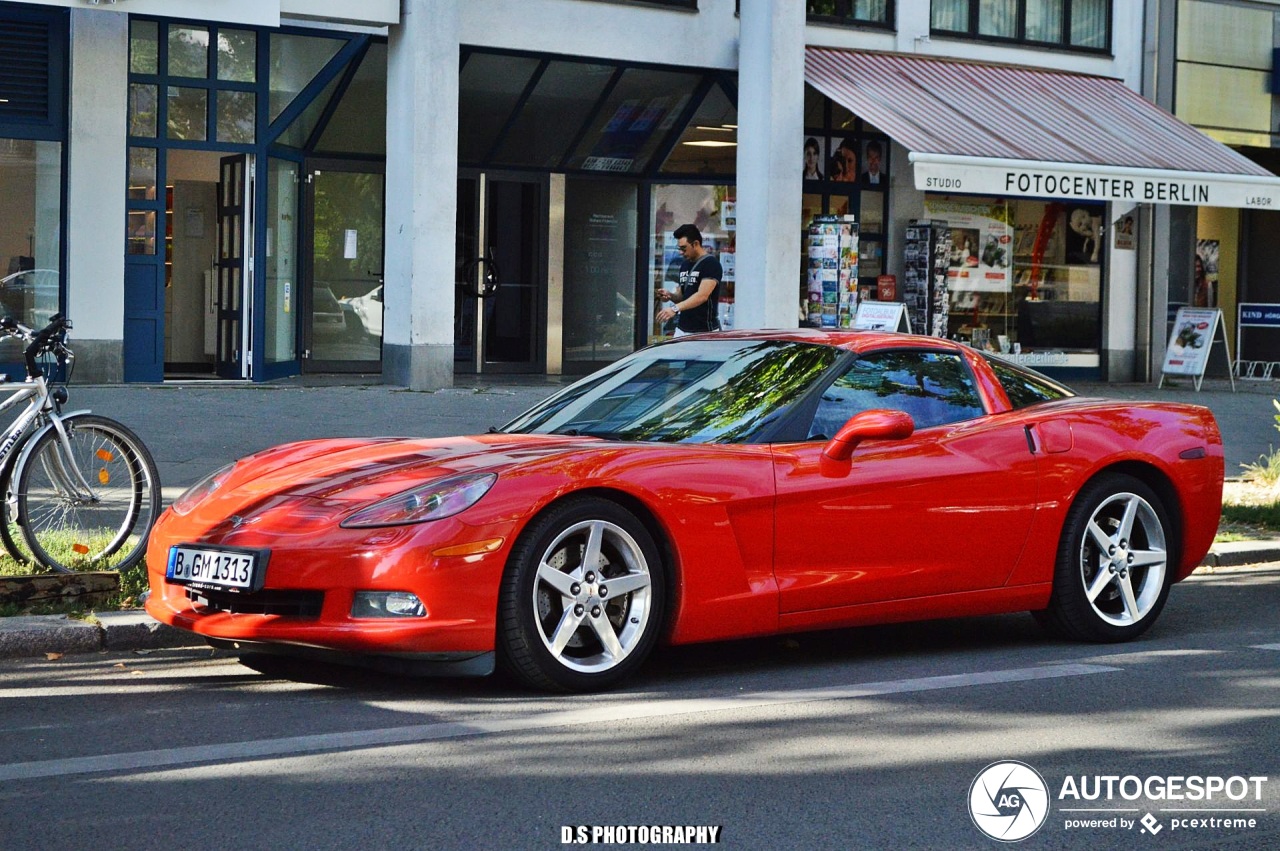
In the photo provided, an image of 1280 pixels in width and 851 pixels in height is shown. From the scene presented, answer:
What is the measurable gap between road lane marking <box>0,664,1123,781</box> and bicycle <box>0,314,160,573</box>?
9.20 feet

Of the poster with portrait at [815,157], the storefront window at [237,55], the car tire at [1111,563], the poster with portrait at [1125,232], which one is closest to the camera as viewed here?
the car tire at [1111,563]

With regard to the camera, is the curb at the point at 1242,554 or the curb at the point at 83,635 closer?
the curb at the point at 83,635

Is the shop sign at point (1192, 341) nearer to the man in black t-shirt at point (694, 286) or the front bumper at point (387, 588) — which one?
the man in black t-shirt at point (694, 286)

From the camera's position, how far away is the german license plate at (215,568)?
5.78m

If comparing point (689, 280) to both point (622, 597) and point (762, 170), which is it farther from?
point (622, 597)

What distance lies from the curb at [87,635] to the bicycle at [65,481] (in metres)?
0.77

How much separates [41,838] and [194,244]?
55.8ft

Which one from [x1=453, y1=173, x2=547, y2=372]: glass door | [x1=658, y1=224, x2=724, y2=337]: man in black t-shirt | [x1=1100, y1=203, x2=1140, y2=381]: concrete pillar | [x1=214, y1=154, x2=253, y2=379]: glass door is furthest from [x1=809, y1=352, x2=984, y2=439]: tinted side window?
[x1=1100, y1=203, x2=1140, y2=381]: concrete pillar

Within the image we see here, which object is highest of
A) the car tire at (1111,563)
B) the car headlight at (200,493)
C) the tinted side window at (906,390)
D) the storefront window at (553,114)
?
the storefront window at (553,114)

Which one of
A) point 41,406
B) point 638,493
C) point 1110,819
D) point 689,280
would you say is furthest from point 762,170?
point 1110,819

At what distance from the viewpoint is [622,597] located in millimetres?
6078

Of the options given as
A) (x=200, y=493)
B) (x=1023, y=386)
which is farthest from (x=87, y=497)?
(x=1023, y=386)

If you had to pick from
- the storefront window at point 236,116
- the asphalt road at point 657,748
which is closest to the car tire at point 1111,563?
the asphalt road at point 657,748

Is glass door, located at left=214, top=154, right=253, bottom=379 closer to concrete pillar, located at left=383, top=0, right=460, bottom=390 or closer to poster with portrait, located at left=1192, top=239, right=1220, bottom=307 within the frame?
concrete pillar, located at left=383, top=0, right=460, bottom=390
